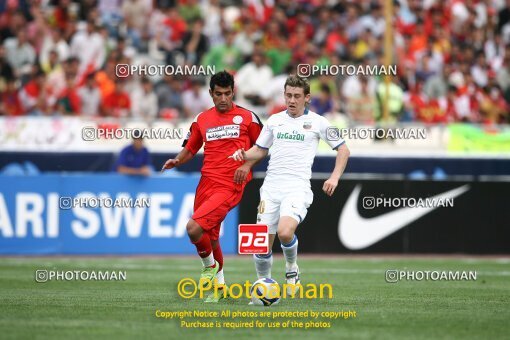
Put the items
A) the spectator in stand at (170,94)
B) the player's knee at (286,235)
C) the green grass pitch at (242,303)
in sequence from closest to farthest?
1. the green grass pitch at (242,303)
2. the player's knee at (286,235)
3. the spectator in stand at (170,94)

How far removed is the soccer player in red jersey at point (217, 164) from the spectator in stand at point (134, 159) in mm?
7143

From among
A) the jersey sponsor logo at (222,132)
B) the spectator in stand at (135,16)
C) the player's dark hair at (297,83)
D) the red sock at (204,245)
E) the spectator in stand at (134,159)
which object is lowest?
the spectator in stand at (134,159)

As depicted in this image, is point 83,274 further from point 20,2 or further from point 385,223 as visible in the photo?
point 20,2

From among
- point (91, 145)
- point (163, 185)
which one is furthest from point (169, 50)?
point (163, 185)

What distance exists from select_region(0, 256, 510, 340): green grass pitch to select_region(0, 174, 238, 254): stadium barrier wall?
80cm

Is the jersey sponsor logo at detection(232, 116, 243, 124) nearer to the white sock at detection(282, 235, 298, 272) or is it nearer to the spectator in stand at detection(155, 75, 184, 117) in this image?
the white sock at detection(282, 235, 298, 272)

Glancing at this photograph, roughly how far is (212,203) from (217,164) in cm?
50

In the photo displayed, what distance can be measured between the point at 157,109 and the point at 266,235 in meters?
11.7

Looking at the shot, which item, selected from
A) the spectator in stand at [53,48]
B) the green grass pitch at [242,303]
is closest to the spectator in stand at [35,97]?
the spectator in stand at [53,48]

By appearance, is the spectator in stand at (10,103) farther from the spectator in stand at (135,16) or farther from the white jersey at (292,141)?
the white jersey at (292,141)

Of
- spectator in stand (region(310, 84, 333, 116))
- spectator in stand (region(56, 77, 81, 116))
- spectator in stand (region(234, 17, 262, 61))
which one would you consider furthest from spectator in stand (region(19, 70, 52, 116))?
spectator in stand (region(310, 84, 333, 116))

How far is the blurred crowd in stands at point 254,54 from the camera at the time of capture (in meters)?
22.8

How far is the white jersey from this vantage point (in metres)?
12.1

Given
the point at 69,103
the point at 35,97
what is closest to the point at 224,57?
the point at 69,103
